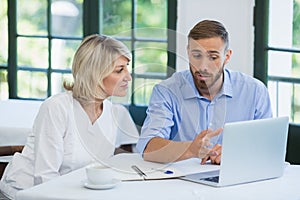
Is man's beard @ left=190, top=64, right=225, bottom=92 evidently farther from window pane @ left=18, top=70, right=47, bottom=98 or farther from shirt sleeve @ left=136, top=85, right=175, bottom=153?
window pane @ left=18, top=70, right=47, bottom=98

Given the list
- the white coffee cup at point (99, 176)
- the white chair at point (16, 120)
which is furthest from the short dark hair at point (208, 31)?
the white chair at point (16, 120)

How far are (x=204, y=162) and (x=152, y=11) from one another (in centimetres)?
213

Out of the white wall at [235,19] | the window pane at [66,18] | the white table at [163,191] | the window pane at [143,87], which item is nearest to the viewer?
the white table at [163,191]

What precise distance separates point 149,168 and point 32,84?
2697mm

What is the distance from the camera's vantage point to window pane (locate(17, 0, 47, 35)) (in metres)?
5.36

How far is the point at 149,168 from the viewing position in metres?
2.94

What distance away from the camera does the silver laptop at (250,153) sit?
269cm

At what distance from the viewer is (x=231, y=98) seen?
3.33 m

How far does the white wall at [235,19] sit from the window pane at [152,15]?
7.6 inches

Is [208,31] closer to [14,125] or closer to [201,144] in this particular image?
[201,144]

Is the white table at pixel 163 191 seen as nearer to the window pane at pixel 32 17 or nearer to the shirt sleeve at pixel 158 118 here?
the shirt sleeve at pixel 158 118

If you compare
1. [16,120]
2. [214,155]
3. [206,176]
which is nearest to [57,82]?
[16,120]

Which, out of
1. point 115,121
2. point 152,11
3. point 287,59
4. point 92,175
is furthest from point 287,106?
point 92,175

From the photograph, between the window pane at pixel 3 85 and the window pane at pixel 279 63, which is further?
the window pane at pixel 3 85
